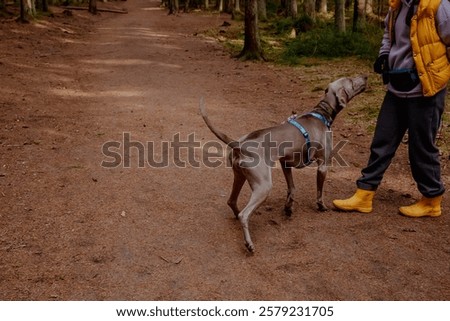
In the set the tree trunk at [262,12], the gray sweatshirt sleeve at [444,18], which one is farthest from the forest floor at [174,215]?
the tree trunk at [262,12]

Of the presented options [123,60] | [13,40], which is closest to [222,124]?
[123,60]

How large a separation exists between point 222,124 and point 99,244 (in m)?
4.38

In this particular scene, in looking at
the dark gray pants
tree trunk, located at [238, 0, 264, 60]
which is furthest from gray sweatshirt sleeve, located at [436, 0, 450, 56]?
tree trunk, located at [238, 0, 264, 60]

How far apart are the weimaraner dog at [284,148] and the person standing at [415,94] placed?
47 cm

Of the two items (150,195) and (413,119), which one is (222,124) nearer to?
(150,195)

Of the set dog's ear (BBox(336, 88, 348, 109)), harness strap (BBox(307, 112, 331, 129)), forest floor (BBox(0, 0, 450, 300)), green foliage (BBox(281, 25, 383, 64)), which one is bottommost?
forest floor (BBox(0, 0, 450, 300))

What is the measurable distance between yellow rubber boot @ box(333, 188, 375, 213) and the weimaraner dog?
24 centimetres

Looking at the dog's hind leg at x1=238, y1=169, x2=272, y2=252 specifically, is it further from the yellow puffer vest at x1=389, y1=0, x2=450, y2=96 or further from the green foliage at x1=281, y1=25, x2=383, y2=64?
the green foliage at x1=281, y1=25, x2=383, y2=64

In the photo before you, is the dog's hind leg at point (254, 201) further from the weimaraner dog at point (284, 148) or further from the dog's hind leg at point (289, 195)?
the dog's hind leg at point (289, 195)

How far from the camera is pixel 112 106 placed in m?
9.22

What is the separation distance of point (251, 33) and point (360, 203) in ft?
35.3

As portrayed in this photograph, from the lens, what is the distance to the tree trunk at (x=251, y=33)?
14383 mm

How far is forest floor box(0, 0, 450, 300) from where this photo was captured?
367 centimetres

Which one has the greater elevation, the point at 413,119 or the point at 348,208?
the point at 413,119
